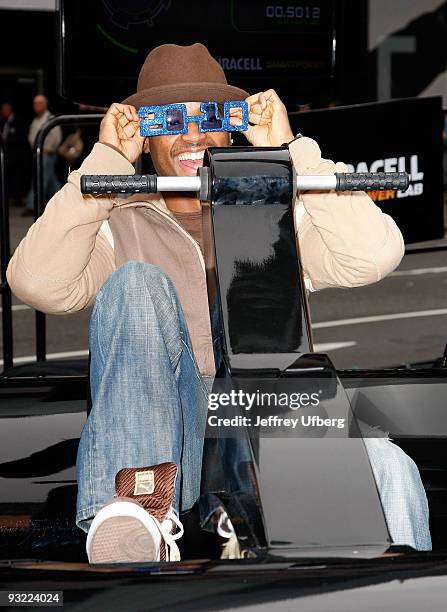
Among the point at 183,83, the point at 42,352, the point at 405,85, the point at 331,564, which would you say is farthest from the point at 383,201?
the point at 405,85

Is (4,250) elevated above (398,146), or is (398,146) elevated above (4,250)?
(398,146)

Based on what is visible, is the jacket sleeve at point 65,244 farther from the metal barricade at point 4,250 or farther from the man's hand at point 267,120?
the metal barricade at point 4,250

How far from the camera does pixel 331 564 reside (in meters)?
2.22

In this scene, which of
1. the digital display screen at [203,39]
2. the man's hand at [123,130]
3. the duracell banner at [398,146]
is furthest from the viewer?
the duracell banner at [398,146]

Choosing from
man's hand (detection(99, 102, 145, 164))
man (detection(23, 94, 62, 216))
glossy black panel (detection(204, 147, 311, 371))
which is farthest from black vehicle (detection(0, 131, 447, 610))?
man (detection(23, 94, 62, 216))

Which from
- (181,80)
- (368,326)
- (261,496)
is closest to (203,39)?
(181,80)

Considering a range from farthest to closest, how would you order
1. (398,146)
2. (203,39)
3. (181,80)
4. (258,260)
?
(398,146), (203,39), (181,80), (258,260)

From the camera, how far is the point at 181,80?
339 cm

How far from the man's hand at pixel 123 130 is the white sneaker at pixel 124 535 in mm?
1114

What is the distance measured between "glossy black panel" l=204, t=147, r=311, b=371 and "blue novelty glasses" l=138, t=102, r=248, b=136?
519 mm

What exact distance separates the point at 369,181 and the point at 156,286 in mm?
506

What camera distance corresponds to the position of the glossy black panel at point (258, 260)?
2.49 metres

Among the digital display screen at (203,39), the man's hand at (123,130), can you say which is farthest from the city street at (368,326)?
the man's hand at (123,130)

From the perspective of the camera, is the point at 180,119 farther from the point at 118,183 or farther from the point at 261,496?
the point at 261,496
